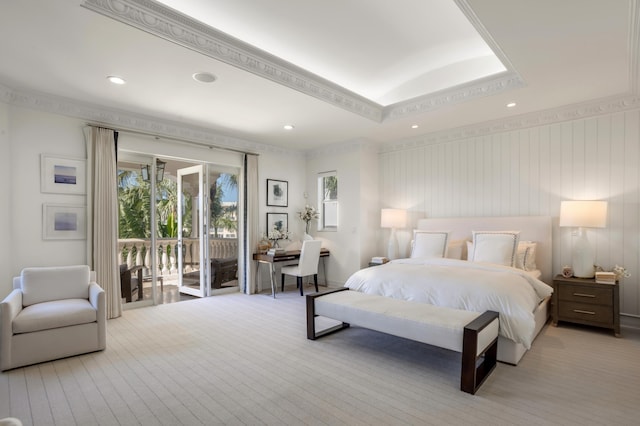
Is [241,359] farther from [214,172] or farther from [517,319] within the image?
[214,172]

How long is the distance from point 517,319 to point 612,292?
1.61 metres

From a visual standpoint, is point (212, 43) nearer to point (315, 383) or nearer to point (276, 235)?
point (315, 383)

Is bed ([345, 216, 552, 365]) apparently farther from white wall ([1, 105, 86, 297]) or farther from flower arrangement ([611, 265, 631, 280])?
white wall ([1, 105, 86, 297])

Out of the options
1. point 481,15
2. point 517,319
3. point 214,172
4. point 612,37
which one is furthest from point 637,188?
point 214,172

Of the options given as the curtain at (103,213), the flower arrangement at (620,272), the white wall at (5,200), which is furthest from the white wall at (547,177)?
the white wall at (5,200)

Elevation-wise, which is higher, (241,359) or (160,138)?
(160,138)

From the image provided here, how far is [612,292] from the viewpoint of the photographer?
3.48 m

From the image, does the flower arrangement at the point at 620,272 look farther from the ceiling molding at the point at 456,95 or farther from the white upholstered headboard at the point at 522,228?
the ceiling molding at the point at 456,95

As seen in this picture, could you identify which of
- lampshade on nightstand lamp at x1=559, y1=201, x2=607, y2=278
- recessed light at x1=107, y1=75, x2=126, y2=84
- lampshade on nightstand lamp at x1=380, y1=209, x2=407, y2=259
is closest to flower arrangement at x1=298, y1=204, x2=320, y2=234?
lampshade on nightstand lamp at x1=380, y1=209, x2=407, y2=259

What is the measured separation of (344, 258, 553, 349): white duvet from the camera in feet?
9.14

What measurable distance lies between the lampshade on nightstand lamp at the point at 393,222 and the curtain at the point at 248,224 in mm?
2251

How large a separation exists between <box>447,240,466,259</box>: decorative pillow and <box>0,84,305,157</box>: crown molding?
12.0 ft

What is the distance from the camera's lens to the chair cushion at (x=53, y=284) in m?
3.28

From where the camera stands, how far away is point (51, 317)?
293 cm
